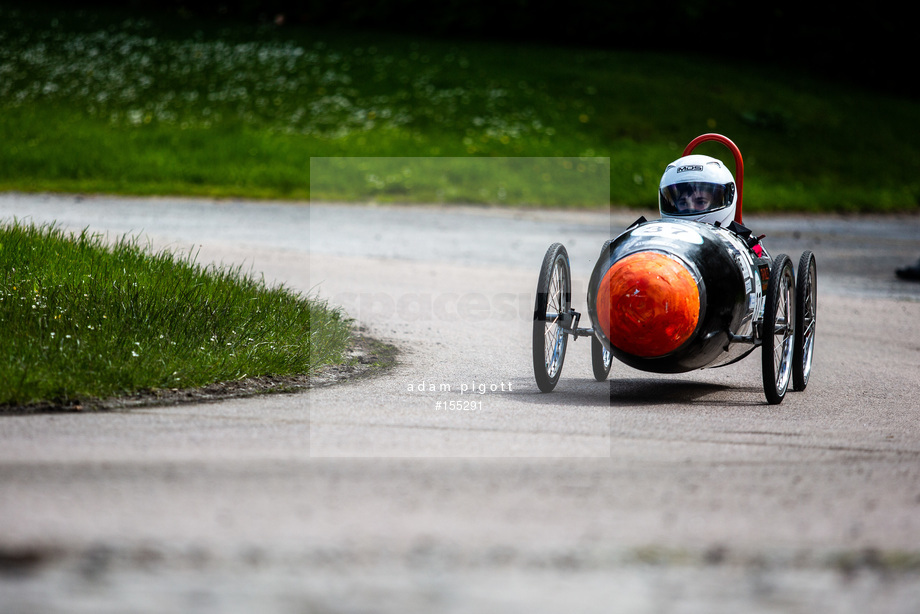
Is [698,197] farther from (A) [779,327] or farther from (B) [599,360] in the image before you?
(B) [599,360]

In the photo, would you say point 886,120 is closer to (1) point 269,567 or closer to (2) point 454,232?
(2) point 454,232

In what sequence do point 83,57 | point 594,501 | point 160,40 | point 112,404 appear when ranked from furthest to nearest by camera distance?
1. point 160,40
2. point 83,57
3. point 112,404
4. point 594,501

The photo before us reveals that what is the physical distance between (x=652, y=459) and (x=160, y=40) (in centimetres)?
2846

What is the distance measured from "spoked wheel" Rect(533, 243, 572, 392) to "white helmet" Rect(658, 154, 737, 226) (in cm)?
92

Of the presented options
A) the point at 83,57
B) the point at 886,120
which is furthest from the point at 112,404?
the point at 886,120

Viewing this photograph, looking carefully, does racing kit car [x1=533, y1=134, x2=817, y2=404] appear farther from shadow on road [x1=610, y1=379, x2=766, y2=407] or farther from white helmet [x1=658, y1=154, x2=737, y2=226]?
shadow on road [x1=610, y1=379, x2=766, y2=407]

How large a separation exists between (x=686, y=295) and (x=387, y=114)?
760 inches

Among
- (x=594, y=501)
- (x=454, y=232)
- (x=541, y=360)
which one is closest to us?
(x=594, y=501)

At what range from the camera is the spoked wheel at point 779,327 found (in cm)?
663

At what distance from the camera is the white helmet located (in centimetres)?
737

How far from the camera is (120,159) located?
21344 mm

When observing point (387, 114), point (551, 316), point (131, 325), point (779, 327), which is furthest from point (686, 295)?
point (387, 114)

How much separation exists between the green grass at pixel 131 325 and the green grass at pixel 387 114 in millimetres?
12121

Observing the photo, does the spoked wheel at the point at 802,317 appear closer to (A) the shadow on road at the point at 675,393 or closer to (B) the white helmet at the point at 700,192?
(A) the shadow on road at the point at 675,393
